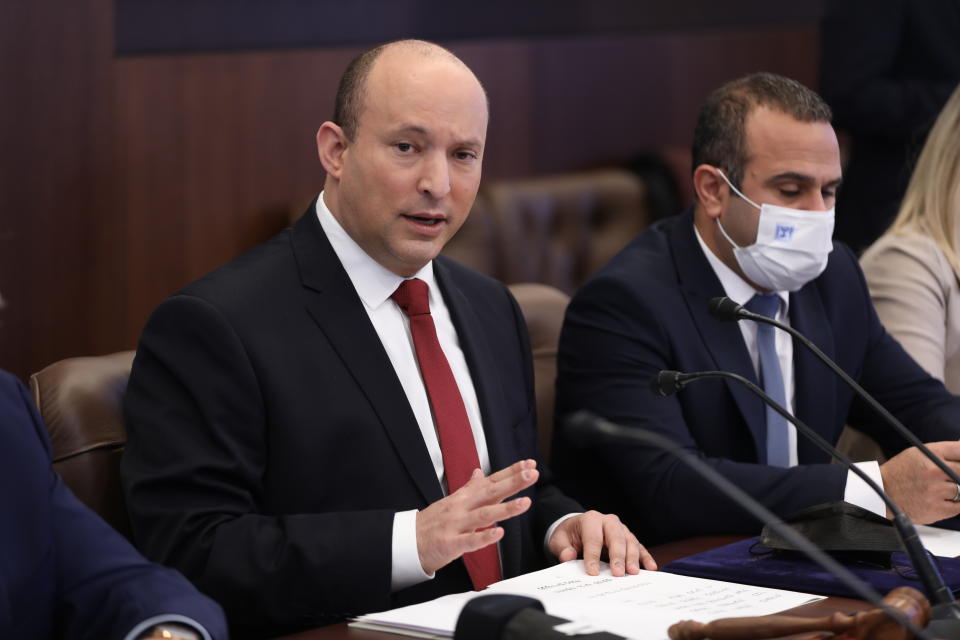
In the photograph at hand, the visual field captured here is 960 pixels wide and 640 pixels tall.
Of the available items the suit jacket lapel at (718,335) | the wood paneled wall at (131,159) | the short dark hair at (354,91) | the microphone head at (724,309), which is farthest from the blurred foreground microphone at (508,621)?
the wood paneled wall at (131,159)

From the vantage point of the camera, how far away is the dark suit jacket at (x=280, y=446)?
1808mm

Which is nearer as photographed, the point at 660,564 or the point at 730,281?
the point at 660,564

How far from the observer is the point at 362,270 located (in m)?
2.11

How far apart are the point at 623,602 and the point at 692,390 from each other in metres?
0.81

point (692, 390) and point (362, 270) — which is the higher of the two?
point (362, 270)

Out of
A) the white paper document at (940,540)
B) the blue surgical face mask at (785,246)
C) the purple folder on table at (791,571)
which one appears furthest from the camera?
the blue surgical face mask at (785,246)

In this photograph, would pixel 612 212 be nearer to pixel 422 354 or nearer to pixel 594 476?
pixel 594 476

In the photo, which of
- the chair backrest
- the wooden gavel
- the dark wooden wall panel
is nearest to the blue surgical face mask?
the chair backrest

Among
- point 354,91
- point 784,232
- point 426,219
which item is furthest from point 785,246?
point 354,91

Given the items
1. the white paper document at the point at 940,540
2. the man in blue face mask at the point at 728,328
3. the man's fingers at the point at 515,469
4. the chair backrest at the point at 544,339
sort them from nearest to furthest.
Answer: the man's fingers at the point at 515,469 < the white paper document at the point at 940,540 < the man in blue face mask at the point at 728,328 < the chair backrest at the point at 544,339

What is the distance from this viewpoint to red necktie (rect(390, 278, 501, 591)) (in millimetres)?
2029

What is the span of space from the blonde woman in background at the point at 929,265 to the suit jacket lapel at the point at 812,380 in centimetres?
35

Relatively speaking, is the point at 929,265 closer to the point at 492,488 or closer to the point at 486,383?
the point at 486,383

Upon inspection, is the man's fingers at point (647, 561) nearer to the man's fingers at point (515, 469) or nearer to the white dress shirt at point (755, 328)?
the man's fingers at point (515, 469)
